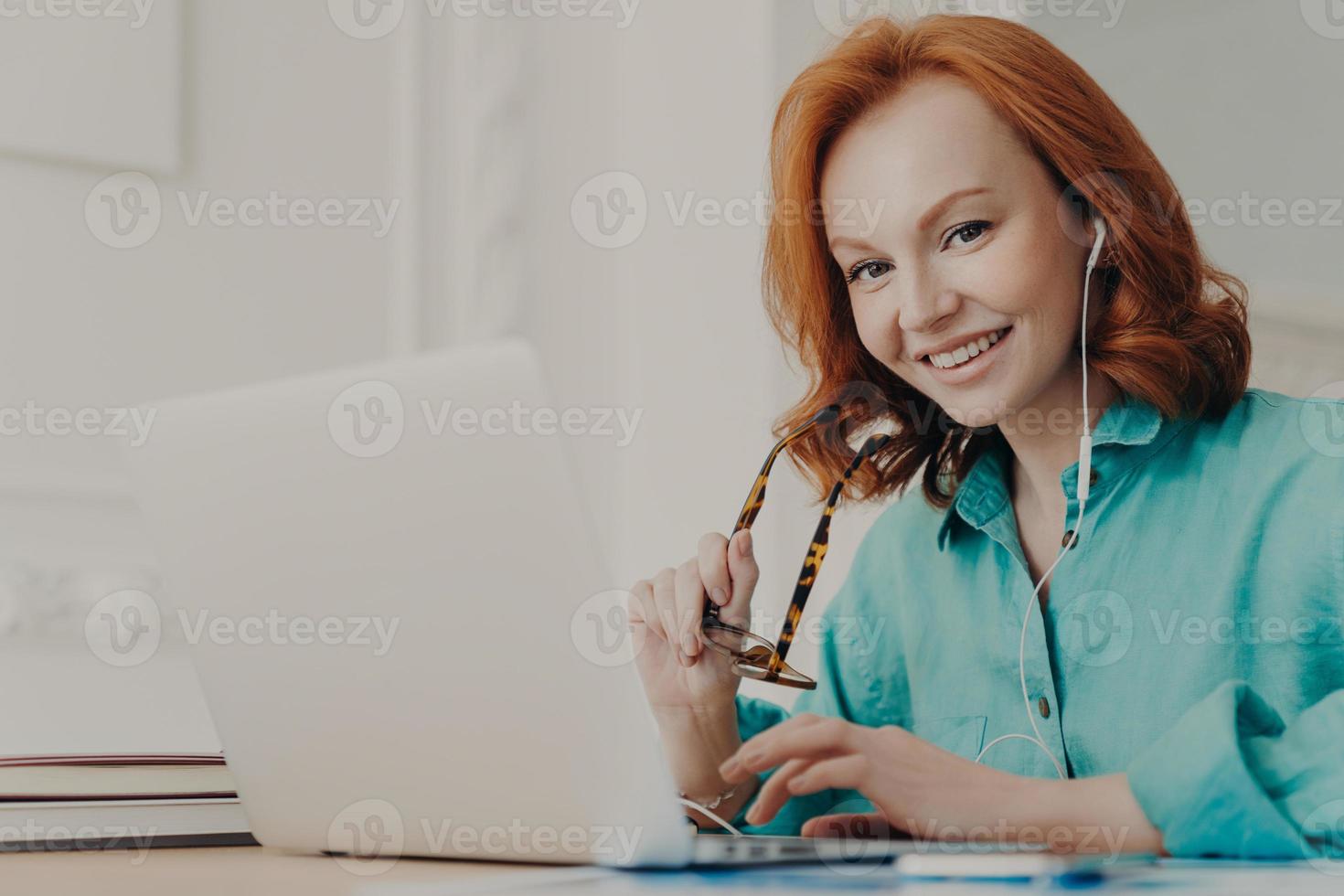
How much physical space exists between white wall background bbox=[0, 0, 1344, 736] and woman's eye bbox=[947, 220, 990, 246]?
851mm

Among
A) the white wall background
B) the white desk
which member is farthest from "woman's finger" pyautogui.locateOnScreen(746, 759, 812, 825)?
the white wall background

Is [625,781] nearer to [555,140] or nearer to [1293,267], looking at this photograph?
[555,140]

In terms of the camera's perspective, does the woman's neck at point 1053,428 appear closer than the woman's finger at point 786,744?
No

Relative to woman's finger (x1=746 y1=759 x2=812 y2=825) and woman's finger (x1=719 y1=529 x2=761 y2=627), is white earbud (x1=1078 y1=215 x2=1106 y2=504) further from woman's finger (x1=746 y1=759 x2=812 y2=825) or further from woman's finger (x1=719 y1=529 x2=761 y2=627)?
woman's finger (x1=746 y1=759 x2=812 y2=825)

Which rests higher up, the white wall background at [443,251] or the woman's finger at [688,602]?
the white wall background at [443,251]

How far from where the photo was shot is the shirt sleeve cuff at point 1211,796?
65cm

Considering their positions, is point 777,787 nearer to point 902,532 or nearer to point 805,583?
point 805,583

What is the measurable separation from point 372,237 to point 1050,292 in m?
1.02

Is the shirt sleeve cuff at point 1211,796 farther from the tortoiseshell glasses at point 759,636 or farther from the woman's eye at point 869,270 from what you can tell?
the woman's eye at point 869,270

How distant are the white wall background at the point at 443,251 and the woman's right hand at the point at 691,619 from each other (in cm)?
76

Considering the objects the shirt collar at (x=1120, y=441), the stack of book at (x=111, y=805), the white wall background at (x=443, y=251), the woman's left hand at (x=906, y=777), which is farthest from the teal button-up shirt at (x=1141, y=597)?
the white wall background at (x=443, y=251)

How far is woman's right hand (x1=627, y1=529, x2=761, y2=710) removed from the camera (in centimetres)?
97

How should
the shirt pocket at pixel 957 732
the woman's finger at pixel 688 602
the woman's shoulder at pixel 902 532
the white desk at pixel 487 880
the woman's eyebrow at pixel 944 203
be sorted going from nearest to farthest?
the white desk at pixel 487 880
the woman's finger at pixel 688 602
the woman's eyebrow at pixel 944 203
the shirt pocket at pixel 957 732
the woman's shoulder at pixel 902 532

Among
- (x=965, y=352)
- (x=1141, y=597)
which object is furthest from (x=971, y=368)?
(x=1141, y=597)
